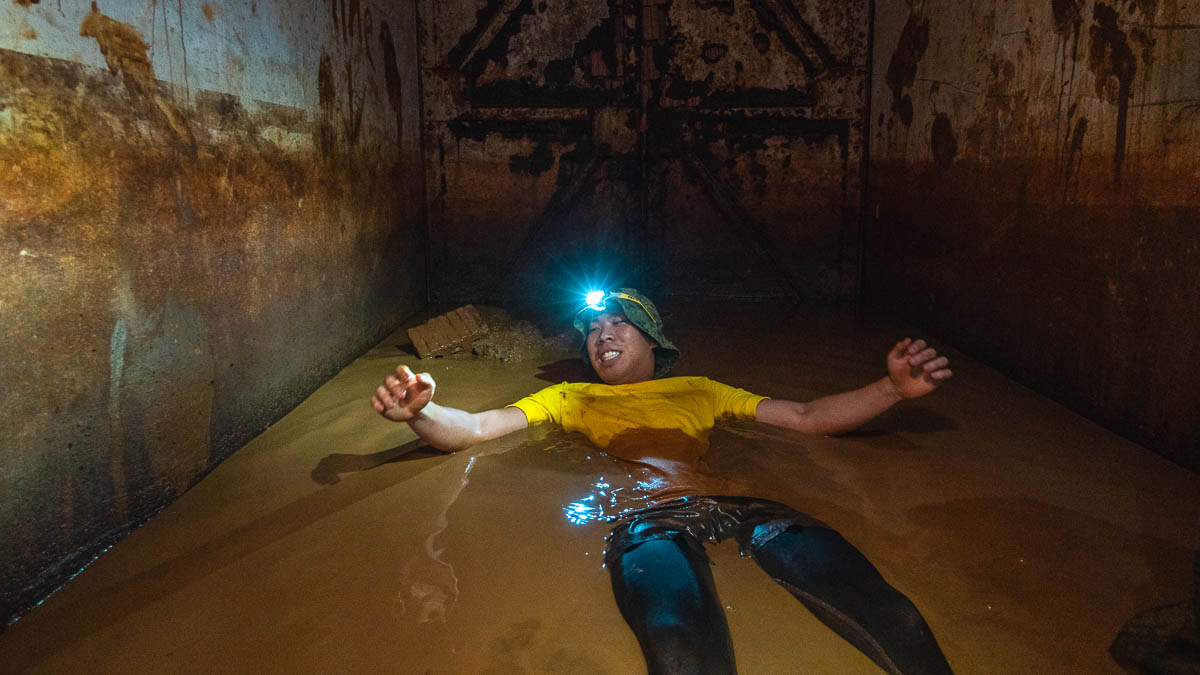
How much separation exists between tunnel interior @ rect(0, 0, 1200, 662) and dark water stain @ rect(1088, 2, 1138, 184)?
0.02 metres

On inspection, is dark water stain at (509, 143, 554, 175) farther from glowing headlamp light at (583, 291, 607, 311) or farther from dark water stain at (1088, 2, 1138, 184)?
dark water stain at (1088, 2, 1138, 184)

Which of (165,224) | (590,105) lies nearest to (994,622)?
(165,224)

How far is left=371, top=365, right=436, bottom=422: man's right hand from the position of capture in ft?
8.87

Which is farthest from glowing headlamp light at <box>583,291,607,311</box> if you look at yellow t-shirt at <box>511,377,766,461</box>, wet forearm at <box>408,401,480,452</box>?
wet forearm at <box>408,401,480,452</box>

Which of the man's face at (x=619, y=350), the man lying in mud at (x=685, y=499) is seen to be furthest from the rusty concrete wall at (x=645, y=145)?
the man's face at (x=619, y=350)

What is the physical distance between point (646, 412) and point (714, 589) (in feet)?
3.28

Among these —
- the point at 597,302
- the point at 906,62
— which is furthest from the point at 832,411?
the point at 906,62

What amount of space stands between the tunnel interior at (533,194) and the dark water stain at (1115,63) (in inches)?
0.6

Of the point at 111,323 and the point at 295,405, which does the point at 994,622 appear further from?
the point at 295,405

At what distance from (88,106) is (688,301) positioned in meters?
5.41

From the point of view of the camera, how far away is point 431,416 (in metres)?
3.03

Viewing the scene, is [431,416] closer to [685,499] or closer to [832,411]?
[685,499]

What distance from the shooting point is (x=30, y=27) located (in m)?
2.30

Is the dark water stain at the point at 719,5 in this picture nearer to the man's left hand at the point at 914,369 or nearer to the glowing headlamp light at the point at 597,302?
the glowing headlamp light at the point at 597,302
